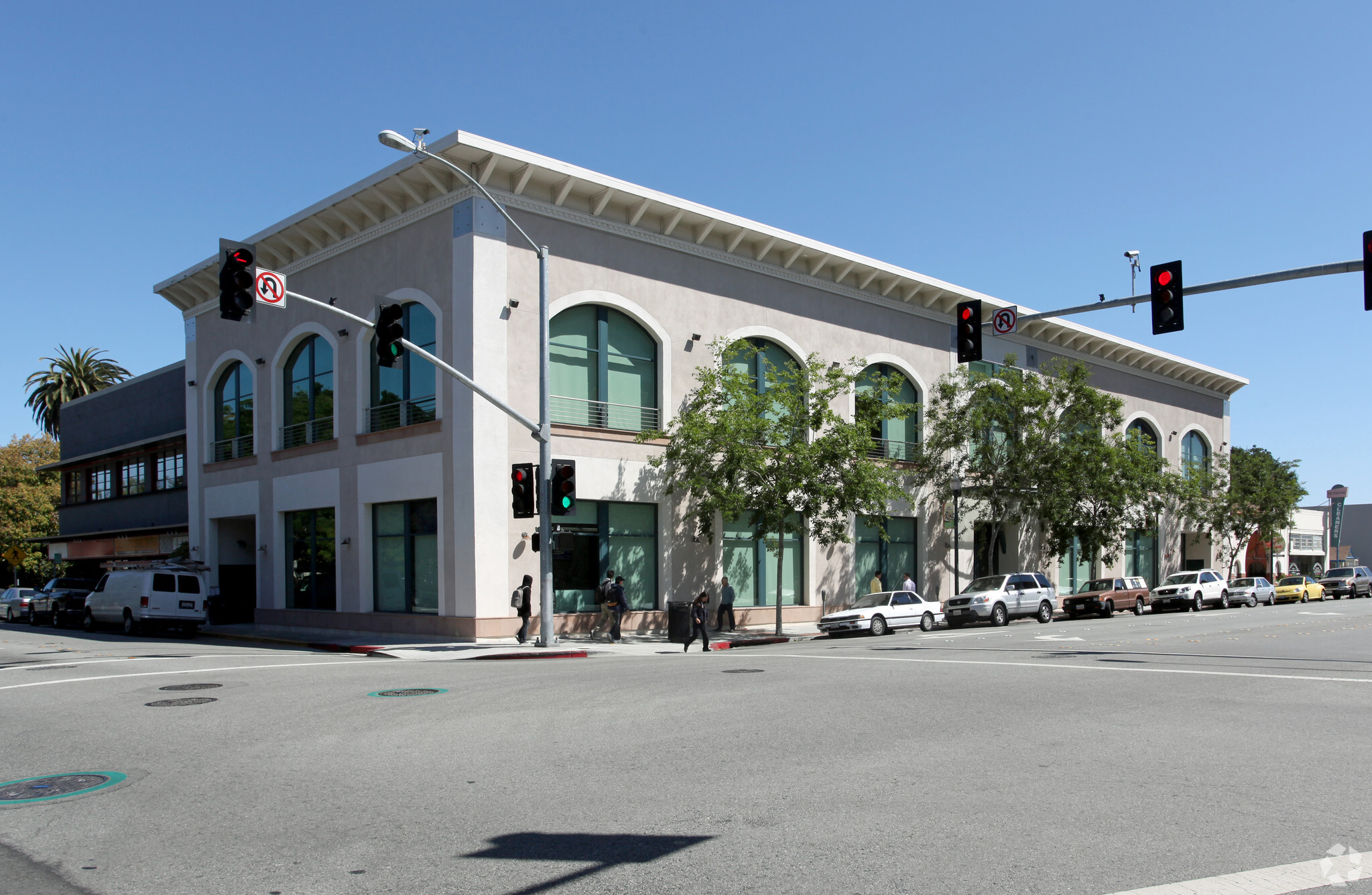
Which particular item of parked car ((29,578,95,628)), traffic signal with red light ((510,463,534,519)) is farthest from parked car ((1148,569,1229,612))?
parked car ((29,578,95,628))

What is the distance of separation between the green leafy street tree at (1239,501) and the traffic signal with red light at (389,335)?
43005 millimetres

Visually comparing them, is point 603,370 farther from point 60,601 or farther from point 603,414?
point 60,601

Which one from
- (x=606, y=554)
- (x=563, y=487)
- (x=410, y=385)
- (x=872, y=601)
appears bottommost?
(x=872, y=601)

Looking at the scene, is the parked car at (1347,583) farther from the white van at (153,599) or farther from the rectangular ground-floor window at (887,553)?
the white van at (153,599)

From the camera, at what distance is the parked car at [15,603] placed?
41.3 meters

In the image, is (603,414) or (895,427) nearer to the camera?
(603,414)

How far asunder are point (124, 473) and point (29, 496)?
2157cm

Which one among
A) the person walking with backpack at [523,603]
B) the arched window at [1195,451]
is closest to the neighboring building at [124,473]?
the person walking with backpack at [523,603]

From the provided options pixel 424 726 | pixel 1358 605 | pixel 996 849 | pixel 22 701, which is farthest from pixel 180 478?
pixel 1358 605

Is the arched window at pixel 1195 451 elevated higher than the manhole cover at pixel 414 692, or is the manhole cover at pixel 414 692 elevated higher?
the arched window at pixel 1195 451

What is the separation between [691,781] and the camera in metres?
8.12

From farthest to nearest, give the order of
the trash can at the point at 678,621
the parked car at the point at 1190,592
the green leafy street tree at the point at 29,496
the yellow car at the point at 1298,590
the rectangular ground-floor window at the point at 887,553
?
the green leafy street tree at the point at 29,496, the yellow car at the point at 1298,590, the parked car at the point at 1190,592, the rectangular ground-floor window at the point at 887,553, the trash can at the point at 678,621

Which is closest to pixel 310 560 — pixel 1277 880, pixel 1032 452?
pixel 1032 452

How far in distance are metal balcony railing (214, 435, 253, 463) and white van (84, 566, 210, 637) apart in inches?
187
